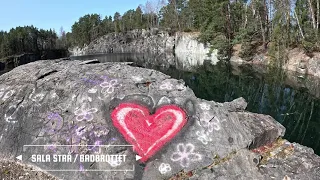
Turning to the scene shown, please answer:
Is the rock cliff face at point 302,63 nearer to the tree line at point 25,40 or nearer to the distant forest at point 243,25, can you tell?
the distant forest at point 243,25

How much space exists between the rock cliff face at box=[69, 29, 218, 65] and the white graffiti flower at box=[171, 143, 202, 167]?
53580 millimetres

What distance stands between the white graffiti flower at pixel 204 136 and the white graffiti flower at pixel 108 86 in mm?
3440

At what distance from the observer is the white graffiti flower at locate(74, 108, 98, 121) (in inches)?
379

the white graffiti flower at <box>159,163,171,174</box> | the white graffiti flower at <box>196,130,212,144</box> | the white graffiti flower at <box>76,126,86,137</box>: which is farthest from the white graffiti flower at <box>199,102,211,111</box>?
the white graffiti flower at <box>76,126,86,137</box>

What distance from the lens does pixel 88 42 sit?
188m

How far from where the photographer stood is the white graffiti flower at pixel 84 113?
31.6 ft

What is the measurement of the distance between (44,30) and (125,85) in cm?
17046

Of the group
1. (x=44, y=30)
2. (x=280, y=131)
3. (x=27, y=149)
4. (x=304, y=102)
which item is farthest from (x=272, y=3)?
(x=44, y=30)

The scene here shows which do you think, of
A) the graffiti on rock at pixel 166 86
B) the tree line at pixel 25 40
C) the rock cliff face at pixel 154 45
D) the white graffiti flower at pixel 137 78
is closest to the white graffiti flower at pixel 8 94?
the white graffiti flower at pixel 137 78

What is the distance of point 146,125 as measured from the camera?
30.1 ft

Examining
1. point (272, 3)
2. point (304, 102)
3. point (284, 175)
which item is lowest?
point (304, 102)

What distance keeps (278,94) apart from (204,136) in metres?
22.0

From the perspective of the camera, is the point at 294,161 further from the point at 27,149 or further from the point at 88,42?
the point at 88,42

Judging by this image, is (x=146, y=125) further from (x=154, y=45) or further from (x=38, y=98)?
(x=154, y=45)
